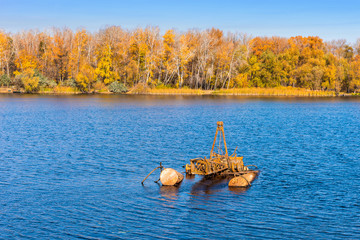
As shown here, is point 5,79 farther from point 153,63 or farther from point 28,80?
point 153,63

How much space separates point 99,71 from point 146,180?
4421 inches

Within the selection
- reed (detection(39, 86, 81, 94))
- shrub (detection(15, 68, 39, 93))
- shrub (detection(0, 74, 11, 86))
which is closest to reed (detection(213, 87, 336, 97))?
reed (detection(39, 86, 81, 94))

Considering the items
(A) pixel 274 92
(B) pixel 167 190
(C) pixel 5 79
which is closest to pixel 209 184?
(B) pixel 167 190

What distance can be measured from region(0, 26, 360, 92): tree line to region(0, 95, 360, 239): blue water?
290 ft

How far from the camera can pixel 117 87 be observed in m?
138

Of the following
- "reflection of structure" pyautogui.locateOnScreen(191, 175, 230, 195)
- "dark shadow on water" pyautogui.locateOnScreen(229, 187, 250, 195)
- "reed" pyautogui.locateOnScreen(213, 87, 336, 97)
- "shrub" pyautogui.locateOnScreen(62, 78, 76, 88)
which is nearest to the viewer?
"dark shadow on water" pyautogui.locateOnScreen(229, 187, 250, 195)

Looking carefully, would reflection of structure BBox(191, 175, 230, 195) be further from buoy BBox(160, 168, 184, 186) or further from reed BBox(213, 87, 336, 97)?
reed BBox(213, 87, 336, 97)

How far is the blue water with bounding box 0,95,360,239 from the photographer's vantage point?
66.3 ft

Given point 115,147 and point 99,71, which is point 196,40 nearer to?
point 99,71

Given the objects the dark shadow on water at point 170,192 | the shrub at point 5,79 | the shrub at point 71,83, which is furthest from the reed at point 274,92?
the dark shadow on water at point 170,192

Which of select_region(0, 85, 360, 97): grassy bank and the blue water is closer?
the blue water

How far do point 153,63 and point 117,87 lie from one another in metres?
15.3

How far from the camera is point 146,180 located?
93.8 feet

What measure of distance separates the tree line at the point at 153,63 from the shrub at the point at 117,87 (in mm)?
312
